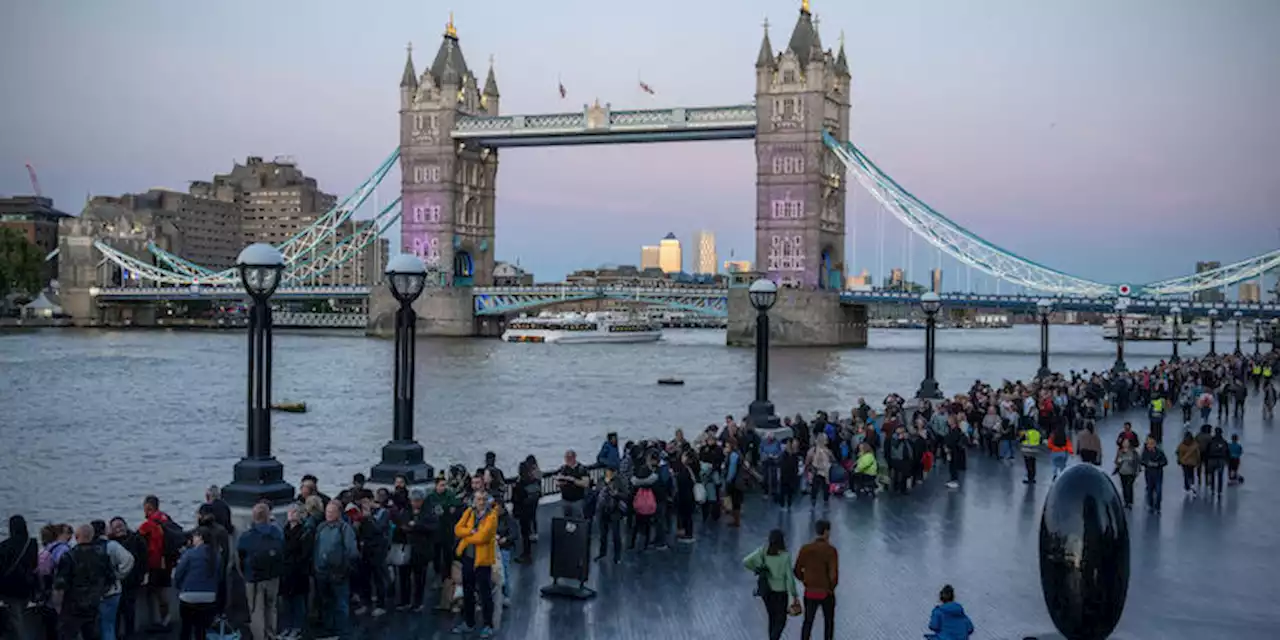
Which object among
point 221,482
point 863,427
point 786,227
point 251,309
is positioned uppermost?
point 786,227

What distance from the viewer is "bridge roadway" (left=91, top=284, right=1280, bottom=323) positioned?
82812 millimetres

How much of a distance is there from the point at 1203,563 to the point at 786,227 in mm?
79251

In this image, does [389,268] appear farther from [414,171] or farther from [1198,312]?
[414,171]

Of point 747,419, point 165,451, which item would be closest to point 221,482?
point 165,451

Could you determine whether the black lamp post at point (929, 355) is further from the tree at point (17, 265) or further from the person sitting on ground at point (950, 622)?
the tree at point (17, 265)

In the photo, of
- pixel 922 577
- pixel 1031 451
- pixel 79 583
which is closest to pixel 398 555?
pixel 79 583

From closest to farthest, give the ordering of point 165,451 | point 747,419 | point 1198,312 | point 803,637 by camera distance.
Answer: point 803,637, point 747,419, point 165,451, point 1198,312

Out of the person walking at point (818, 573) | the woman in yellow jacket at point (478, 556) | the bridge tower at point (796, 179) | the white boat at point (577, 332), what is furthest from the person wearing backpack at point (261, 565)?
the white boat at point (577, 332)

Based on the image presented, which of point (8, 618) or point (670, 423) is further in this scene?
point (670, 423)

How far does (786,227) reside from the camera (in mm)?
92312

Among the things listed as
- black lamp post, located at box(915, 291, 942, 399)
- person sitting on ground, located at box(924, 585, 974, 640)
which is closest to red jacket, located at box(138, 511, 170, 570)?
person sitting on ground, located at box(924, 585, 974, 640)

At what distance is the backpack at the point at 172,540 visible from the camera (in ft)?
35.6

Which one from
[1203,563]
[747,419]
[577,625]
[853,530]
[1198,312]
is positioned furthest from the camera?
[1198,312]

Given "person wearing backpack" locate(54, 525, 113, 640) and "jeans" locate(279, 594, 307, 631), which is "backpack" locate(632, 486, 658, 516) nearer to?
"jeans" locate(279, 594, 307, 631)
